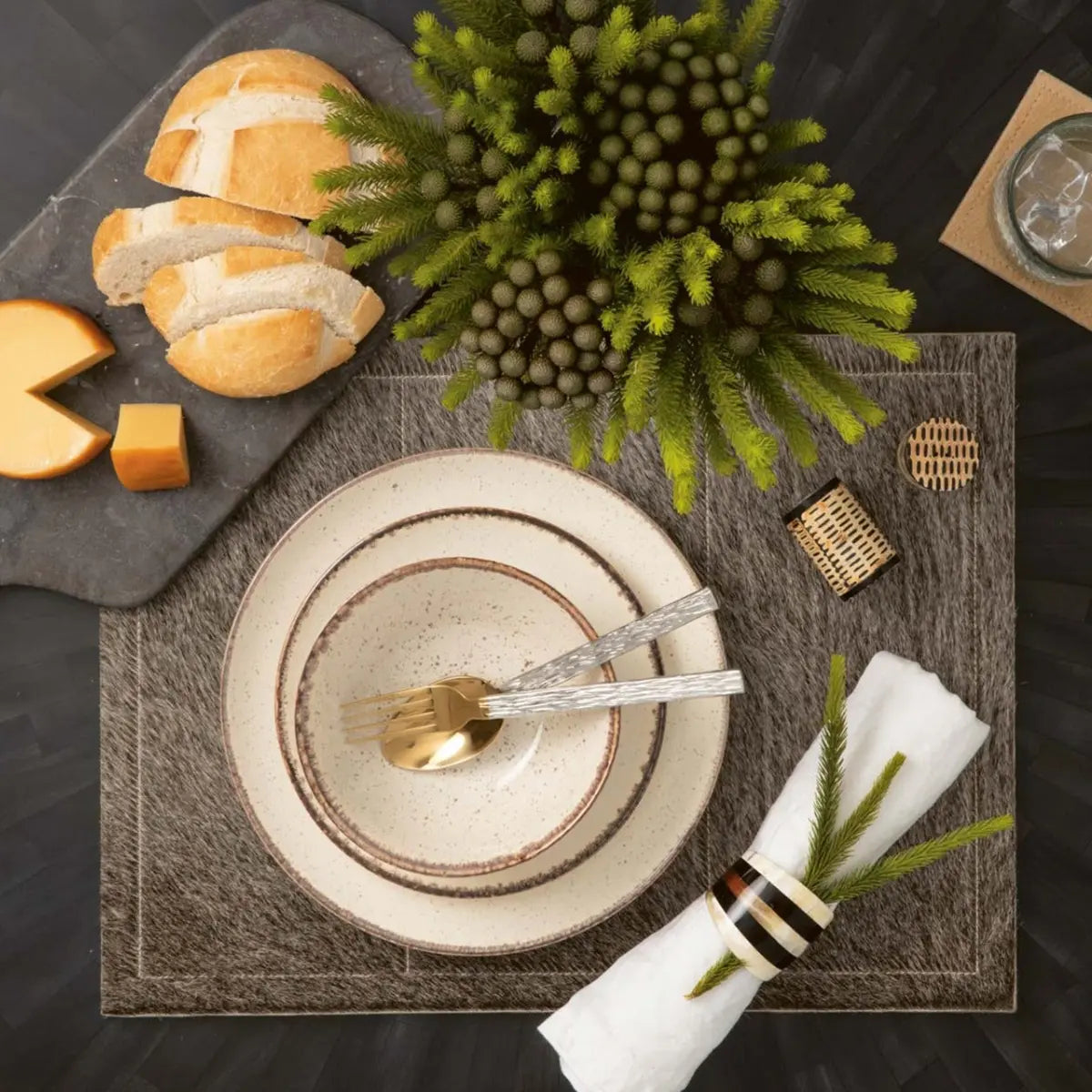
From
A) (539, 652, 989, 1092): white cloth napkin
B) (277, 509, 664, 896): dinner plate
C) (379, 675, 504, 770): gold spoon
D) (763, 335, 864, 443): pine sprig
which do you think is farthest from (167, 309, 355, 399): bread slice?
(539, 652, 989, 1092): white cloth napkin

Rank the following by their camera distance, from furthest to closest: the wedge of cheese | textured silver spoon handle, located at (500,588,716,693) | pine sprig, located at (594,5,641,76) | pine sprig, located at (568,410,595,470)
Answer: the wedge of cheese → textured silver spoon handle, located at (500,588,716,693) → pine sprig, located at (568,410,595,470) → pine sprig, located at (594,5,641,76)

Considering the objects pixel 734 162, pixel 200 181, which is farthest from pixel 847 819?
pixel 200 181

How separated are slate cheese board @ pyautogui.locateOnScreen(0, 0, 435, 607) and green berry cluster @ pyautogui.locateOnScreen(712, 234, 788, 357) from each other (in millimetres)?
347

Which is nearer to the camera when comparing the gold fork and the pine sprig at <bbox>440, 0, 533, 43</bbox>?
the pine sprig at <bbox>440, 0, 533, 43</bbox>

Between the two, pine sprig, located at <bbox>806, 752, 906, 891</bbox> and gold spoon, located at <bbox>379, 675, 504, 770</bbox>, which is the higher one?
pine sprig, located at <bbox>806, 752, 906, 891</bbox>

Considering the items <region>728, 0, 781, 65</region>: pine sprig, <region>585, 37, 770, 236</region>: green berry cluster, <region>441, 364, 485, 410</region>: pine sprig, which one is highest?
<region>728, 0, 781, 65</region>: pine sprig

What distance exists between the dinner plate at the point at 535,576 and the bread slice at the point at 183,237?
24 centimetres

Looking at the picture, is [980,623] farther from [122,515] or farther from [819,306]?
[122,515]

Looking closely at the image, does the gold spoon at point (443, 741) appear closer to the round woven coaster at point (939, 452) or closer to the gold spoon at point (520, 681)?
the gold spoon at point (520, 681)

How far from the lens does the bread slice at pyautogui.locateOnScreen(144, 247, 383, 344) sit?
2.58ft

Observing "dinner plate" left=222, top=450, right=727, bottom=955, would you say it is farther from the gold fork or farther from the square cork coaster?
the square cork coaster

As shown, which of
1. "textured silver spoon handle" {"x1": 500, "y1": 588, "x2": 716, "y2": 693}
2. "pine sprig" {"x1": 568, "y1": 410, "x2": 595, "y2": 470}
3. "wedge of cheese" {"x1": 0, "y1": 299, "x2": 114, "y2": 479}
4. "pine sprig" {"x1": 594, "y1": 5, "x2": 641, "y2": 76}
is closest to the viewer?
"pine sprig" {"x1": 594, "y1": 5, "x2": 641, "y2": 76}

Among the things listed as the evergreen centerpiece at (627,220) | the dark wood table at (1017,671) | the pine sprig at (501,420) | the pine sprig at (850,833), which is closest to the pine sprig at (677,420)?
the evergreen centerpiece at (627,220)

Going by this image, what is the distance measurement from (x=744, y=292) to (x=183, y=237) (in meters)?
0.45
